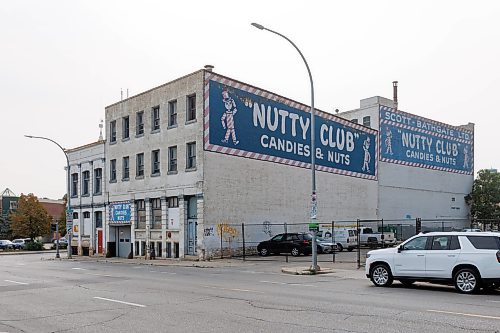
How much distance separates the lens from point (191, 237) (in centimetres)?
3447

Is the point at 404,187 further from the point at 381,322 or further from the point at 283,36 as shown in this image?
the point at 381,322

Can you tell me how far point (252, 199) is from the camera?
36.2 m

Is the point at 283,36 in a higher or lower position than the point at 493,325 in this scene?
higher

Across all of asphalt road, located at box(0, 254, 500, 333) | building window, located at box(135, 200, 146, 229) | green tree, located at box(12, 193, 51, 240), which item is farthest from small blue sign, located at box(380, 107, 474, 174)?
green tree, located at box(12, 193, 51, 240)

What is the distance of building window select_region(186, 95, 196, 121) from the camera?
116 ft

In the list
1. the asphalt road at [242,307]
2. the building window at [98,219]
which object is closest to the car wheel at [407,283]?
the asphalt road at [242,307]

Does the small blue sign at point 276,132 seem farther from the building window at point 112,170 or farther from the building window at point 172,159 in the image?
the building window at point 112,170

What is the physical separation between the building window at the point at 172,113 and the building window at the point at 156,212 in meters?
5.49

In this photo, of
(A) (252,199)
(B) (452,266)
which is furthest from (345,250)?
(B) (452,266)

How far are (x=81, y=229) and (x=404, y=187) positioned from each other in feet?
101

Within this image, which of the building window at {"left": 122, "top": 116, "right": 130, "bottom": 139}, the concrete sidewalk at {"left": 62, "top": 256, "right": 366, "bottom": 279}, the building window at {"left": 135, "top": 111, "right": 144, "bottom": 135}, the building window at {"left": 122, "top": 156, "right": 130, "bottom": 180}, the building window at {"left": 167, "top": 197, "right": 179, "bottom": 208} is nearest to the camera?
the concrete sidewalk at {"left": 62, "top": 256, "right": 366, "bottom": 279}

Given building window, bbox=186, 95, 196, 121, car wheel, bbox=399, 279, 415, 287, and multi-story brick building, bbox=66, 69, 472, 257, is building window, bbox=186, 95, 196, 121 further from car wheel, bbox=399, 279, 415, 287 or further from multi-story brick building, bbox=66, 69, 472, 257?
car wheel, bbox=399, 279, 415, 287

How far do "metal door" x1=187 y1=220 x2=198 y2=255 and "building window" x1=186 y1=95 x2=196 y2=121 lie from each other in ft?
22.3

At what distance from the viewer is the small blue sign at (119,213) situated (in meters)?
40.5
